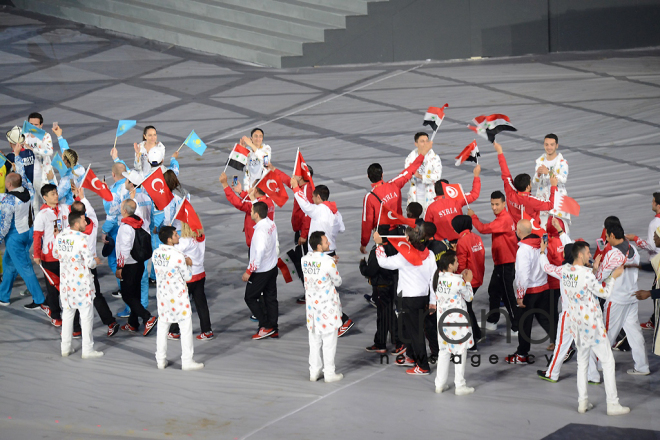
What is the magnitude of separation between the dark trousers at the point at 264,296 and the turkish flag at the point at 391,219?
1319mm

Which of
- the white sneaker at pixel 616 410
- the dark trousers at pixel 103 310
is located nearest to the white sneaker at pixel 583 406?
the white sneaker at pixel 616 410

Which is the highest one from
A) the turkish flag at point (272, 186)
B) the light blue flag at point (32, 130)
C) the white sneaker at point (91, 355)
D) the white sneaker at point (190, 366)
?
the light blue flag at point (32, 130)

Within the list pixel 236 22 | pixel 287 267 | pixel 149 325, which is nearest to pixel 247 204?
pixel 287 267

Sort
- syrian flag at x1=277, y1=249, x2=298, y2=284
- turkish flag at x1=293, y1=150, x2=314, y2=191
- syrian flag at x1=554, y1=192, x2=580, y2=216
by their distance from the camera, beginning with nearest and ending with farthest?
1. syrian flag at x1=554, y1=192, x2=580, y2=216
2. syrian flag at x1=277, y1=249, x2=298, y2=284
3. turkish flag at x1=293, y1=150, x2=314, y2=191

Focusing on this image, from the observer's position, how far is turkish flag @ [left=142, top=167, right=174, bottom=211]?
31.4ft

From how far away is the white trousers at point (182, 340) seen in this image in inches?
317

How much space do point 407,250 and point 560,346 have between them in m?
1.63

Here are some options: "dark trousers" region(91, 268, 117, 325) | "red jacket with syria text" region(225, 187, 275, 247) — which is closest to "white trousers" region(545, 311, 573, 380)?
"red jacket with syria text" region(225, 187, 275, 247)

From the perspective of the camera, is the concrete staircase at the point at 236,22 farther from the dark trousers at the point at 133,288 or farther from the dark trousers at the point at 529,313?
the dark trousers at the point at 529,313

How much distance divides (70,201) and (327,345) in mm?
4688

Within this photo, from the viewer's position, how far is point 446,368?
7.25 m

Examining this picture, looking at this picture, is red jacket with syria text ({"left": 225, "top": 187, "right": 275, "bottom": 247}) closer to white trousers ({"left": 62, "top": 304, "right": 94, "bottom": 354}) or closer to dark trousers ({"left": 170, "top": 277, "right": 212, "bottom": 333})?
dark trousers ({"left": 170, "top": 277, "right": 212, "bottom": 333})

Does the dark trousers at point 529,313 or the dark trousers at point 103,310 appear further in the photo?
the dark trousers at point 103,310

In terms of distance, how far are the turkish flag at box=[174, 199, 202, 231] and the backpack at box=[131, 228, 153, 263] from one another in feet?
2.01
